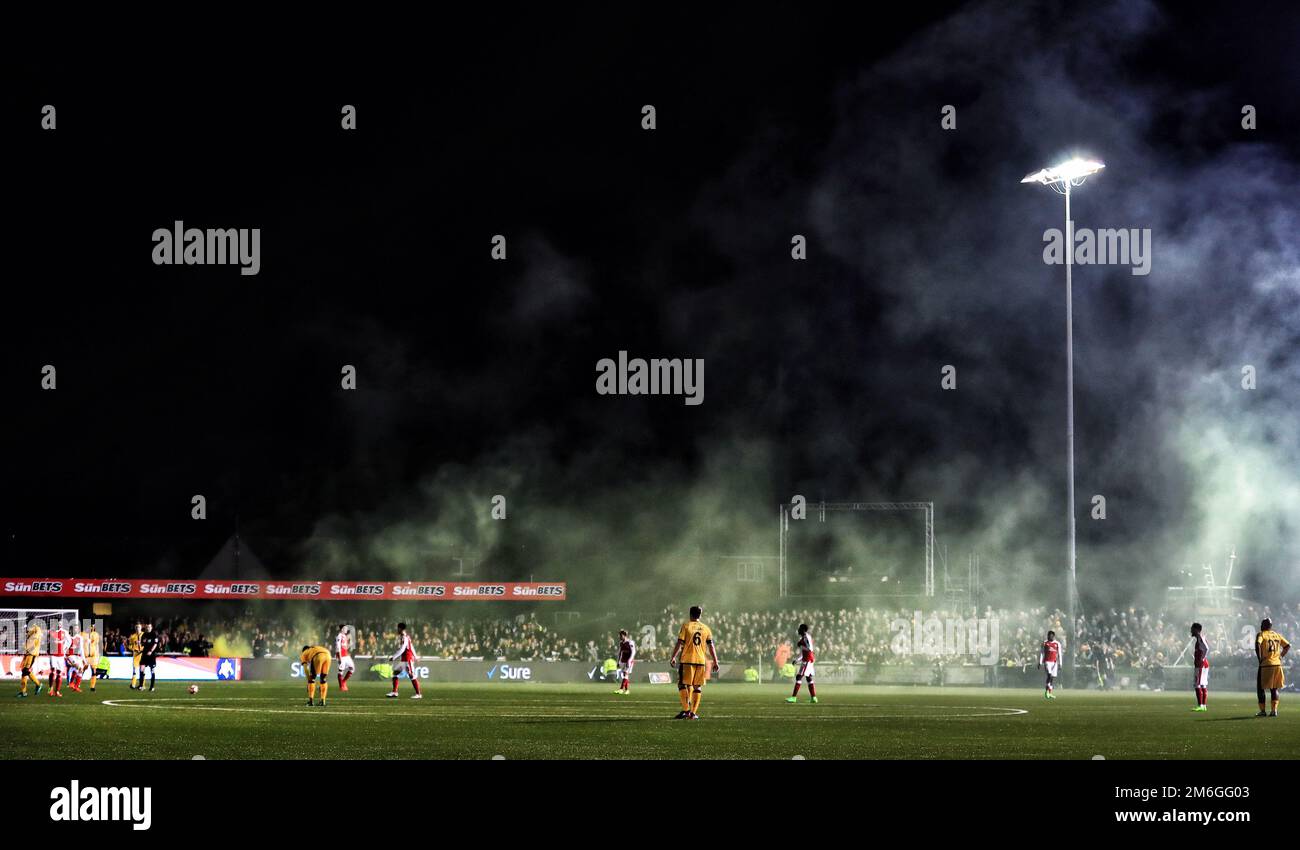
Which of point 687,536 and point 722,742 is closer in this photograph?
point 722,742

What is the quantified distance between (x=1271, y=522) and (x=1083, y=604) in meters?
9.85

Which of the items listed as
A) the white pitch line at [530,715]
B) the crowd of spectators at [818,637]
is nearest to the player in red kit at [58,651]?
the white pitch line at [530,715]

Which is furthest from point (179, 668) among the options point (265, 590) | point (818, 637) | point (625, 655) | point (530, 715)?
point (530, 715)

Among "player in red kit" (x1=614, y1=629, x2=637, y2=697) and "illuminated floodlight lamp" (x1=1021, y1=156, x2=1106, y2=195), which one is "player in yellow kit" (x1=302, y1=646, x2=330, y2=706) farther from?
"illuminated floodlight lamp" (x1=1021, y1=156, x2=1106, y2=195)

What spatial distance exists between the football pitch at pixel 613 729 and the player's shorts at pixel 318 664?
904 millimetres

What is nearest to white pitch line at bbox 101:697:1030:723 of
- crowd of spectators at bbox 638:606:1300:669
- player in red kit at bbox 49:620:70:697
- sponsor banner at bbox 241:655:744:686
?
player in red kit at bbox 49:620:70:697

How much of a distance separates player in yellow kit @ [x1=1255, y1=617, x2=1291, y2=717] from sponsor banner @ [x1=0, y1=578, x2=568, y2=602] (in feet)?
144

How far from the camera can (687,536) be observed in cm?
8231

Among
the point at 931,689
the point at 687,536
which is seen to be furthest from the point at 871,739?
the point at 687,536

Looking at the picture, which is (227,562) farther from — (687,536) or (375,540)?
(687,536)

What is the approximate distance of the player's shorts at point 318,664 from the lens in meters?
32.4

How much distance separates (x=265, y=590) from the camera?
70188 millimetres

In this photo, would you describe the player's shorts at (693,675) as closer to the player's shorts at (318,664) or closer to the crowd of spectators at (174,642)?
the player's shorts at (318,664)
